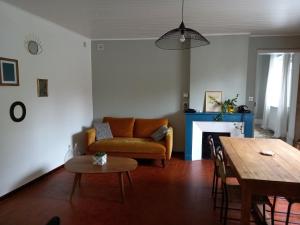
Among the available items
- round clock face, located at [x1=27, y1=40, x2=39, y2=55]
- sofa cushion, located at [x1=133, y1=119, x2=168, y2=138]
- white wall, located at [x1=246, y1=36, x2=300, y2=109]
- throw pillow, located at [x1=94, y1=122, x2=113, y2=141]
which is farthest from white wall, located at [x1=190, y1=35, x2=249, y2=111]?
round clock face, located at [x1=27, y1=40, x2=39, y2=55]

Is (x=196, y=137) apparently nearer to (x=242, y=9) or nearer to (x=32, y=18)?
(x=242, y=9)

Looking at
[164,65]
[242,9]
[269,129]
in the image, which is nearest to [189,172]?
[164,65]

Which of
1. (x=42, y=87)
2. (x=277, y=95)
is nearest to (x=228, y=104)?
(x=42, y=87)

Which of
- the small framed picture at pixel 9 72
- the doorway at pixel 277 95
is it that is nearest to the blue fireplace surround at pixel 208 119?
the doorway at pixel 277 95

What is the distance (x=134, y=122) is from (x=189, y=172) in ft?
5.35

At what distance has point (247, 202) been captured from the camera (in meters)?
1.87

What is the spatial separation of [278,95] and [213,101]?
3505 millimetres

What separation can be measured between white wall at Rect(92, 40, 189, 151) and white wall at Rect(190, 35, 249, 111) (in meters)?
0.28

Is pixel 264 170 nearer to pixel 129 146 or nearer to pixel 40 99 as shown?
pixel 129 146

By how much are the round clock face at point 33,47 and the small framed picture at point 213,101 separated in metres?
3.12

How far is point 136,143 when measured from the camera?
4441 millimetres

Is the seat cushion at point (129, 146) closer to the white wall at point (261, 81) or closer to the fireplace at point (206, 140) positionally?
the fireplace at point (206, 140)

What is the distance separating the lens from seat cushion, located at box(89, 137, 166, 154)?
4.36 meters

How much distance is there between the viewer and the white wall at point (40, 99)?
312 cm
